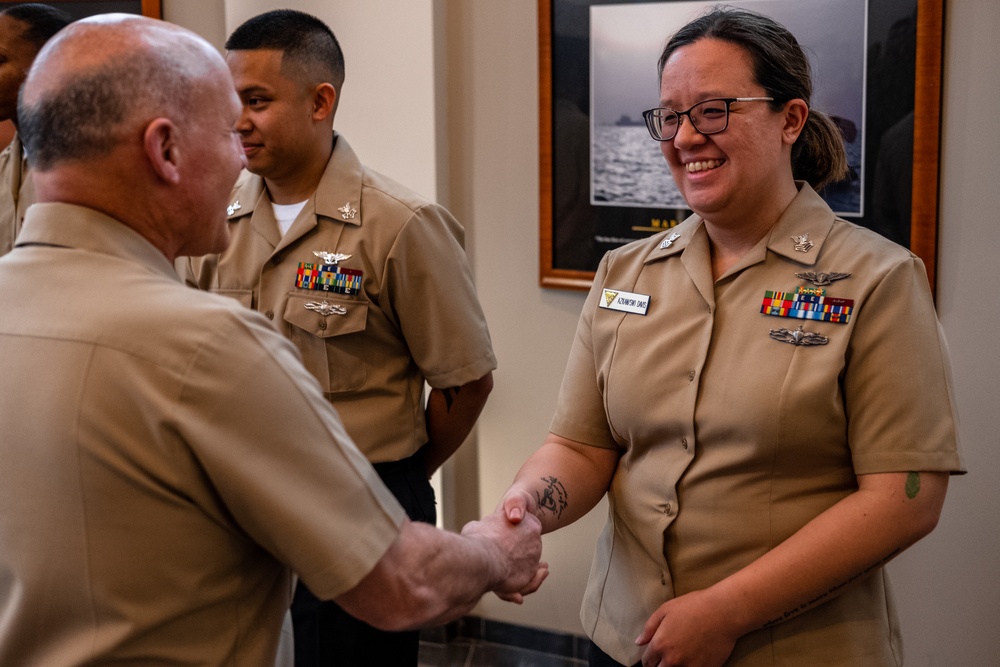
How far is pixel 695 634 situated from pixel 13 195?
2513 millimetres

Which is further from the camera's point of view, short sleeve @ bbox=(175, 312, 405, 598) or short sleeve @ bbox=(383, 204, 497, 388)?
short sleeve @ bbox=(383, 204, 497, 388)

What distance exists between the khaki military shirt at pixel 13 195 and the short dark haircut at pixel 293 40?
3.30ft

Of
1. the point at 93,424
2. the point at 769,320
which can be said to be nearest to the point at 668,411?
the point at 769,320

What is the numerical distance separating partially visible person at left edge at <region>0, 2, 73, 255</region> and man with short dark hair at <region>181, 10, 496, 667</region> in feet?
2.94

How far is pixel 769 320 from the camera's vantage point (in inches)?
70.2

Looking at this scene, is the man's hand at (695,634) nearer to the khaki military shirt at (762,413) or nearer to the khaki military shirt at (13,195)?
the khaki military shirt at (762,413)

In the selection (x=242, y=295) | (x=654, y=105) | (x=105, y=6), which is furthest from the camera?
(x=105, y=6)

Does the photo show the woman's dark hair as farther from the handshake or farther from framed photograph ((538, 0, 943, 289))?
framed photograph ((538, 0, 943, 289))

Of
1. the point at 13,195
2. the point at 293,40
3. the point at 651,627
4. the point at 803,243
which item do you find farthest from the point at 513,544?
the point at 13,195

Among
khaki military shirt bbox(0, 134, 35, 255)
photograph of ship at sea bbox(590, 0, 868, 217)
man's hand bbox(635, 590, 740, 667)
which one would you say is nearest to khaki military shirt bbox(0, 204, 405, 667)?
man's hand bbox(635, 590, 740, 667)

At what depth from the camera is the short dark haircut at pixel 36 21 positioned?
122 inches

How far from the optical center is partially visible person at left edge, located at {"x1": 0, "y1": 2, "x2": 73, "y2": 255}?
10.1ft

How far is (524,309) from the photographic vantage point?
12.5 feet

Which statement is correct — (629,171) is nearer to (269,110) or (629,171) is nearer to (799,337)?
(269,110)
